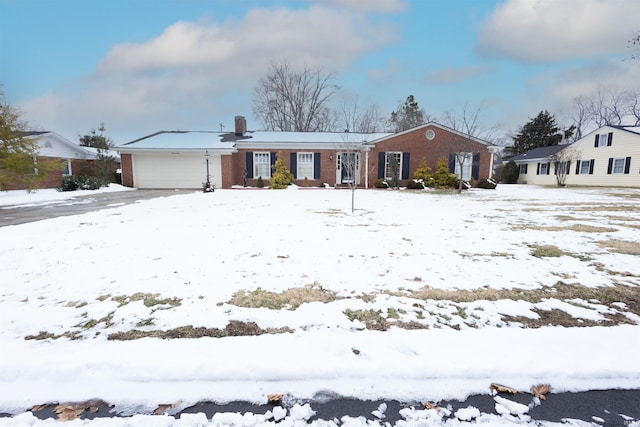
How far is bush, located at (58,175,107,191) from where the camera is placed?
1672cm

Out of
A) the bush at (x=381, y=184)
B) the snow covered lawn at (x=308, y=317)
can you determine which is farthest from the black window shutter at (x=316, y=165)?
the snow covered lawn at (x=308, y=317)

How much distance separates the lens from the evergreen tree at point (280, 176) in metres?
18.7

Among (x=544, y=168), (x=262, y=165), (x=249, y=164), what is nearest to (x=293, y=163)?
(x=262, y=165)

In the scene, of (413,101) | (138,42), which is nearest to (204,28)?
(138,42)

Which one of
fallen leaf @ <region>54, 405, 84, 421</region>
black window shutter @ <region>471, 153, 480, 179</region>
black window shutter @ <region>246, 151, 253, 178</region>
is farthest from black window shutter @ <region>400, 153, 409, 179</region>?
fallen leaf @ <region>54, 405, 84, 421</region>

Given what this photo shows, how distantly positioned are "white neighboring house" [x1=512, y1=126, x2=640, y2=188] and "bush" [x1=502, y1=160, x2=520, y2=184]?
249 cm

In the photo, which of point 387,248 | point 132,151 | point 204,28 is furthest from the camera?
point 132,151

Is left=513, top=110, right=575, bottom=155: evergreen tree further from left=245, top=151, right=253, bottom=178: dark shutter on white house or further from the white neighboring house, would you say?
left=245, top=151, right=253, bottom=178: dark shutter on white house

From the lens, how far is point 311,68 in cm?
3241

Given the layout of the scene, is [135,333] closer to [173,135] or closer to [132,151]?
[132,151]

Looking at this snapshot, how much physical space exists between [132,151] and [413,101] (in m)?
33.1

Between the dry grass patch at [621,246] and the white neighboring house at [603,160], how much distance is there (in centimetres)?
2328

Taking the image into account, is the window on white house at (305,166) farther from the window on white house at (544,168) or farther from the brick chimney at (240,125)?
the window on white house at (544,168)

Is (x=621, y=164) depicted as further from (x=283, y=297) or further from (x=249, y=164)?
(x=283, y=297)
